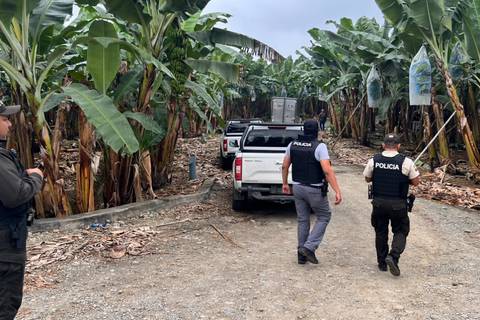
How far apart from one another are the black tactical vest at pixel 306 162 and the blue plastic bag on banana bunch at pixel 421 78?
23.3ft

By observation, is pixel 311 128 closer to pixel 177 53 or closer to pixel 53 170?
pixel 177 53

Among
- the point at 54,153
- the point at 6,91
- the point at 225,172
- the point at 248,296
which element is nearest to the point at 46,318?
the point at 248,296

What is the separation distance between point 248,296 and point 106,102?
361 centimetres

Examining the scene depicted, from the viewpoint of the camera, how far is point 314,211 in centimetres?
605

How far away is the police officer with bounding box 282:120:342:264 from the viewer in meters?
5.95

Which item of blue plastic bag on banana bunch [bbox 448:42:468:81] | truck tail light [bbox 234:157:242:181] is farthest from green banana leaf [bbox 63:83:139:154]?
blue plastic bag on banana bunch [bbox 448:42:468:81]

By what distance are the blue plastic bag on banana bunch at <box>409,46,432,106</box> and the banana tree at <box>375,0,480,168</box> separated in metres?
0.31

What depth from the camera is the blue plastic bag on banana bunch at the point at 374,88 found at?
16625mm

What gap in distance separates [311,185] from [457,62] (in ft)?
31.7

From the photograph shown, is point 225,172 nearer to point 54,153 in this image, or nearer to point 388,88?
point 54,153

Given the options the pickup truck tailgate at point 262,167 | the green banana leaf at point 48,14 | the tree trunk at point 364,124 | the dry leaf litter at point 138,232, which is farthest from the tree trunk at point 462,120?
the tree trunk at point 364,124

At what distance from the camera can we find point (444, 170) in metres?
12.2

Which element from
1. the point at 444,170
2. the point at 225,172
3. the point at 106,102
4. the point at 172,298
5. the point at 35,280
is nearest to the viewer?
the point at 172,298

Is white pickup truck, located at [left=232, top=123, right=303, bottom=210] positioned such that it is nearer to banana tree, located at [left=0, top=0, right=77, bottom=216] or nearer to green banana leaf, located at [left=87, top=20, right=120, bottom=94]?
green banana leaf, located at [left=87, top=20, right=120, bottom=94]
